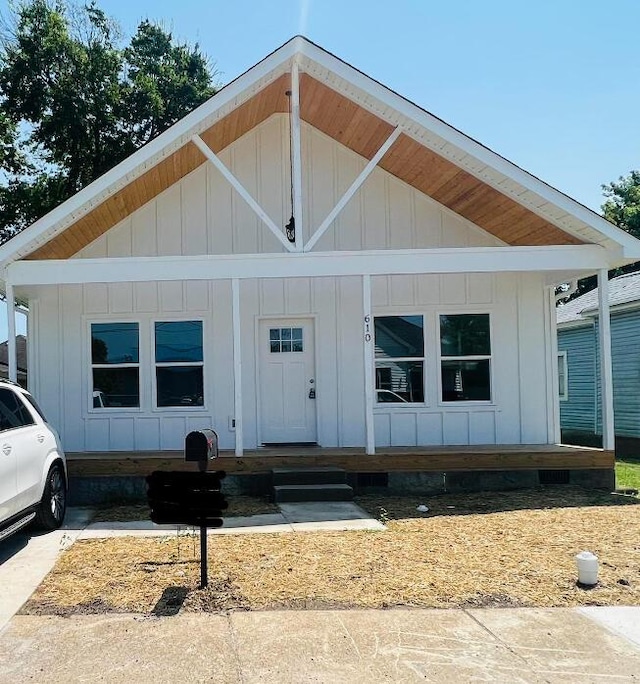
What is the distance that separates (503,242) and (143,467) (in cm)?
685

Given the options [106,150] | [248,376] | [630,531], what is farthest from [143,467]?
[106,150]

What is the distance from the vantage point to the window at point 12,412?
6.82m

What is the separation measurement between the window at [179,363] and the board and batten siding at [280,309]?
140mm

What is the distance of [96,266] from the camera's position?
10.0m

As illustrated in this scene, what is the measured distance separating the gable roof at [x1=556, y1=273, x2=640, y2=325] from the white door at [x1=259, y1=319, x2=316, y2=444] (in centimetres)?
864

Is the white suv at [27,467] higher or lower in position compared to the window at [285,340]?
lower

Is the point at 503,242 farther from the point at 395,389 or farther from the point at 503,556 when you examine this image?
the point at 503,556

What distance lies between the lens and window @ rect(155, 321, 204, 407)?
38.6 feet

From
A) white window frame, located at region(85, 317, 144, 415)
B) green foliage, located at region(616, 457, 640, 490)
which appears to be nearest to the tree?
white window frame, located at region(85, 317, 144, 415)

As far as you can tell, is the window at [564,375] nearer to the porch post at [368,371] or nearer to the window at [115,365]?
the porch post at [368,371]

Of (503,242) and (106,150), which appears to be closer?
(503,242)

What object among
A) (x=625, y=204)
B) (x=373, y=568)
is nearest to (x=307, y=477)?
(x=373, y=568)

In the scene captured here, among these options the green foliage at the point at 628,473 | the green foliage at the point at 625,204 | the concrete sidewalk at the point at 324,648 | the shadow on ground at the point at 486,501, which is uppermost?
the green foliage at the point at 625,204

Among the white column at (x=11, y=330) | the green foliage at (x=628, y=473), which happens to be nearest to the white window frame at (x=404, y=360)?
the green foliage at (x=628, y=473)
